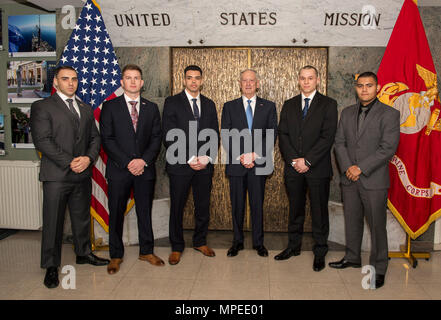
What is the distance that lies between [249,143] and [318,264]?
1.29m

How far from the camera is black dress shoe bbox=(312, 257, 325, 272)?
3.38 m

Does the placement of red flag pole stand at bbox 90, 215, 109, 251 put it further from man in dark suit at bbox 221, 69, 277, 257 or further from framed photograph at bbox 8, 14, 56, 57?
framed photograph at bbox 8, 14, 56, 57

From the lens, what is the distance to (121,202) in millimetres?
3430

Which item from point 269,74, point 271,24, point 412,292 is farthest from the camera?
point 269,74

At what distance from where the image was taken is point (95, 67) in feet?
12.7

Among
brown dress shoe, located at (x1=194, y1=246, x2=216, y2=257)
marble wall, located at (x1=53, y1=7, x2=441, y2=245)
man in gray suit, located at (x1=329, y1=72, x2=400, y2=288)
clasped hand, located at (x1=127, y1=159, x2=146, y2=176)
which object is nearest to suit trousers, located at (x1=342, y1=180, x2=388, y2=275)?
man in gray suit, located at (x1=329, y1=72, x2=400, y2=288)

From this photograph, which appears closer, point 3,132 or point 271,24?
point 271,24

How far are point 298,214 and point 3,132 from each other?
12.2ft

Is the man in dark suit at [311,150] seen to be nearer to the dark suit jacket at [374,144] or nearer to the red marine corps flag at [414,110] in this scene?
the dark suit jacket at [374,144]

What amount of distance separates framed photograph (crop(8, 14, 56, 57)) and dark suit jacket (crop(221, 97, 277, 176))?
7.88ft

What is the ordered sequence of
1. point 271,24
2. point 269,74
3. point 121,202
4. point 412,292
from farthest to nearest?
point 269,74 < point 271,24 < point 121,202 < point 412,292

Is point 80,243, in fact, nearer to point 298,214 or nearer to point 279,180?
point 298,214

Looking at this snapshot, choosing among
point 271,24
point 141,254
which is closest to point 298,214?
point 141,254

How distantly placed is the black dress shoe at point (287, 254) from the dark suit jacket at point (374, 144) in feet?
2.98
